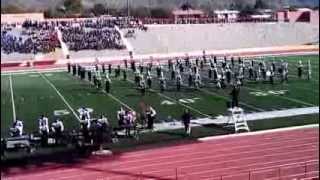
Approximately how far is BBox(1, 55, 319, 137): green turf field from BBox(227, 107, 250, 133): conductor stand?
83 mm

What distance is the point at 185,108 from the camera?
23.0 feet

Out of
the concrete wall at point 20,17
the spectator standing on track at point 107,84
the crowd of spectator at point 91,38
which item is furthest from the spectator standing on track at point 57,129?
the spectator standing on track at point 107,84

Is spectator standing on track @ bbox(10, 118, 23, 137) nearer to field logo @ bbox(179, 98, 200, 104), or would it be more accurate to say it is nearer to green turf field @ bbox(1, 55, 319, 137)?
green turf field @ bbox(1, 55, 319, 137)

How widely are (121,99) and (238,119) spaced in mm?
1328

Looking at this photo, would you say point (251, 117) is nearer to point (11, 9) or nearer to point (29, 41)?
point (29, 41)

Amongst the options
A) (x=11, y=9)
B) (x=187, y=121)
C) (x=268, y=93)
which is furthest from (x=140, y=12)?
(x=268, y=93)

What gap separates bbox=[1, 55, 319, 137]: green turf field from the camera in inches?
240

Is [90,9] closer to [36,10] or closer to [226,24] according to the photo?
[36,10]

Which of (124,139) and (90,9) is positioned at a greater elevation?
(90,9)

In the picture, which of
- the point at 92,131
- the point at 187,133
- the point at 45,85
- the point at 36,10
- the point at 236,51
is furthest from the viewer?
the point at 236,51

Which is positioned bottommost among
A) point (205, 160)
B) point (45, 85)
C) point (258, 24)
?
point (205, 160)

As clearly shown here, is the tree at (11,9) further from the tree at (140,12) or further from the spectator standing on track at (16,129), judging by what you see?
the spectator standing on track at (16,129)

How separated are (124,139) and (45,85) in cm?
118

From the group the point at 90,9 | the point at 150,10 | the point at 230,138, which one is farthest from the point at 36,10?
the point at 230,138
